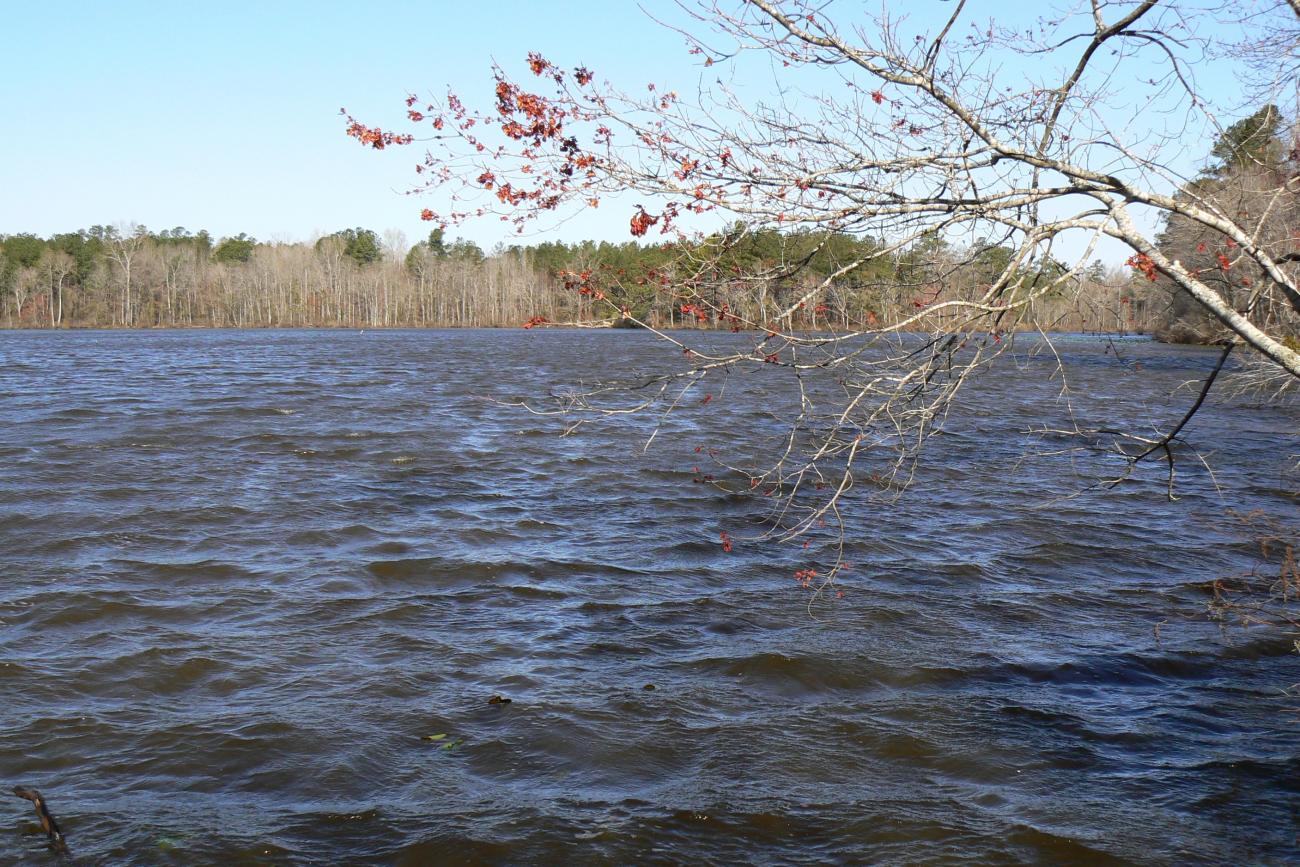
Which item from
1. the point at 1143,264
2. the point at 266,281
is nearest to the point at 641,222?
the point at 1143,264

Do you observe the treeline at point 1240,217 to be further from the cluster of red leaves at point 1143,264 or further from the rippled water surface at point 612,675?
the rippled water surface at point 612,675

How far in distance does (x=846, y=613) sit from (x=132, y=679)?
213 inches

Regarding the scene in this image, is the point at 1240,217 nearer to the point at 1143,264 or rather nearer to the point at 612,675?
the point at 1143,264

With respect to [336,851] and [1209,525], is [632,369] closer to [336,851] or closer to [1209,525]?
[1209,525]

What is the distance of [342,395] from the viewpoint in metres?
26.2

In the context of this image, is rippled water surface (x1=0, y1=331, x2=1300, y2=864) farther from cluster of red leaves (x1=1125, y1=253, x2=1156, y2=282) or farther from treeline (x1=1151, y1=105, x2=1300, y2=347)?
cluster of red leaves (x1=1125, y1=253, x2=1156, y2=282)

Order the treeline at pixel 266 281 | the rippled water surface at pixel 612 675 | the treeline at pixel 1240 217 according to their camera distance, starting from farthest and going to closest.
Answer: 1. the treeline at pixel 266 281
2. the rippled water surface at pixel 612 675
3. the treeline at pixel 1240 217

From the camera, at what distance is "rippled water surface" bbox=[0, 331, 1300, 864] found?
549 centimetres

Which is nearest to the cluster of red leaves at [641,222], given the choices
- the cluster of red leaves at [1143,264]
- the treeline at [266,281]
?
the cluster of red leaves at [1143,264]

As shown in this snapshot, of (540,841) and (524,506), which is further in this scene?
(524,506)

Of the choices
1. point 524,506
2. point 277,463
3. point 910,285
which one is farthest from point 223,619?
point 277,463

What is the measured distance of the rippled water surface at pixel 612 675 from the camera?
18.0 feet

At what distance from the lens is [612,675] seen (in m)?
7.50

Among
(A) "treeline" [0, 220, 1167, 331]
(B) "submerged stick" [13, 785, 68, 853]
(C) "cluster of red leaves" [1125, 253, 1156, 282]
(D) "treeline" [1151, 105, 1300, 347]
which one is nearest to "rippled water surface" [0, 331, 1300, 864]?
(B) "submerged stick" [13, 785, 68, 853]
